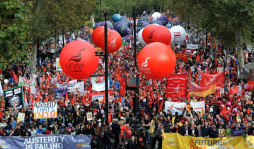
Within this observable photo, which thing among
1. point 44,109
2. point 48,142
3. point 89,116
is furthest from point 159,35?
point 48,142

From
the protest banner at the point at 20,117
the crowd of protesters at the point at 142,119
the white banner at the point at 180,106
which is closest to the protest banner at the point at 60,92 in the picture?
the crowd of protesters at the point at 142,119

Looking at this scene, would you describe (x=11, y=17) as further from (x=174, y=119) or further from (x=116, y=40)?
(x=116, y=40)

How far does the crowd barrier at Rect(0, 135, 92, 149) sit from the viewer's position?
624 inches

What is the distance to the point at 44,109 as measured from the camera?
62.4 ft

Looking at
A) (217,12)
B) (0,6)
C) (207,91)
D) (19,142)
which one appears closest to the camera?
(0,6)

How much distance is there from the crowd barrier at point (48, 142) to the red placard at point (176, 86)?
7495 millimetres

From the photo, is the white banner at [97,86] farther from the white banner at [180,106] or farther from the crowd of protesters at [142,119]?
the white banner at [180,106]

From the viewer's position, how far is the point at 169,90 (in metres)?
22.8

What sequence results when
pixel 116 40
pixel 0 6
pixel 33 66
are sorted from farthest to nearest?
1. pixel 33 66
2. pixel 116 40
3. pixel 0 6

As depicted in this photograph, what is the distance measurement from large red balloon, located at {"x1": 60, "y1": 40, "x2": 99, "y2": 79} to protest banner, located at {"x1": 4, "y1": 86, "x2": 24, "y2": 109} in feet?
7.62

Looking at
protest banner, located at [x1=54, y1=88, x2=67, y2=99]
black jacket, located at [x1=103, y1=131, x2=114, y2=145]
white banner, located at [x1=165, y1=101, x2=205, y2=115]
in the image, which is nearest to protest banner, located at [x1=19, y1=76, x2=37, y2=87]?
protest banner, located at [x1=54, y1=88, x2=67, y2=99]

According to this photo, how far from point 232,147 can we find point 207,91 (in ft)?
22.2

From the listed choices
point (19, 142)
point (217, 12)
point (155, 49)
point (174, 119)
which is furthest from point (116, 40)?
point (19, 142)

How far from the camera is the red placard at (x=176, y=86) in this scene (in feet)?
74.6
